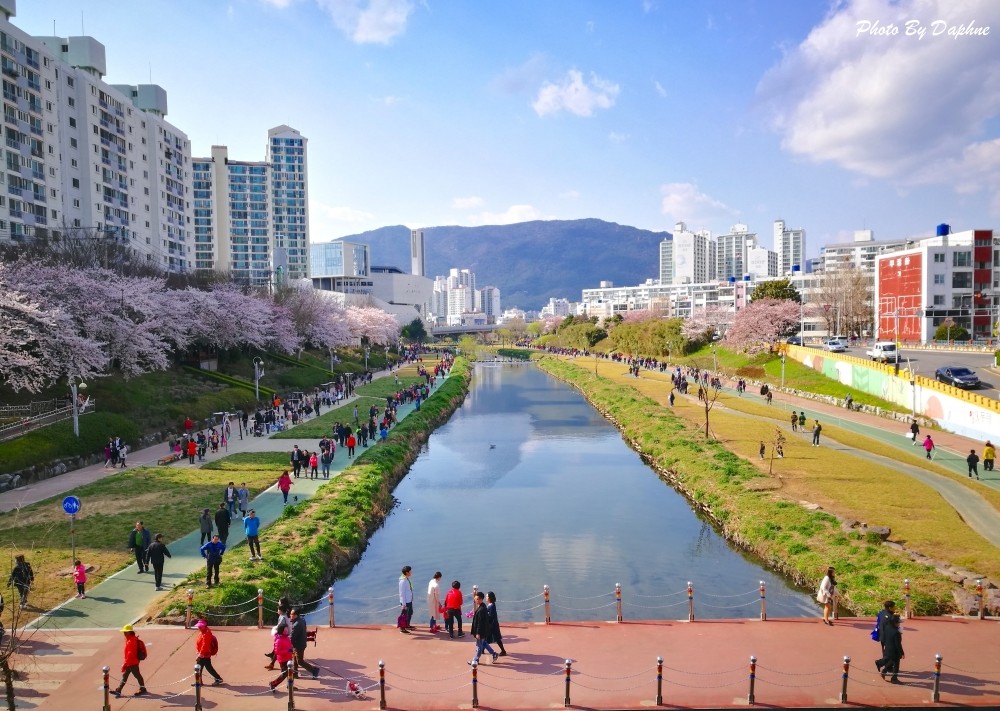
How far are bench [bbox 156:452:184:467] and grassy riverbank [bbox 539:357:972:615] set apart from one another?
69.9ft

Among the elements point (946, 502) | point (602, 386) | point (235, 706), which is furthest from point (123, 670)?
point (602, 386)

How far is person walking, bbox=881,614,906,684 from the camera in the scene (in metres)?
10.7

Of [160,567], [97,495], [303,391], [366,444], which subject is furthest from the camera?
[303,391]

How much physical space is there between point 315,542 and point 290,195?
449ft

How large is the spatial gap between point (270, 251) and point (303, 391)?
8870cm

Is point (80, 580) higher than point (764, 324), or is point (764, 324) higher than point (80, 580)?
point (764, 324)

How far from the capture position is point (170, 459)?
28.5 m

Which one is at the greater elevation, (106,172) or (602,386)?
(106,172)

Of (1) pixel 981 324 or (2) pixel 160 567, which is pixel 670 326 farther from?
(2) pixel 160 567

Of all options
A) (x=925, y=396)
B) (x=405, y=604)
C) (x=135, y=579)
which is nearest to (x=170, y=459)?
(x=135, y=579)

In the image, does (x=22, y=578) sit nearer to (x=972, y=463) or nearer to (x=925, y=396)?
(x=972, y=463)

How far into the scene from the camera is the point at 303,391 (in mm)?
53312

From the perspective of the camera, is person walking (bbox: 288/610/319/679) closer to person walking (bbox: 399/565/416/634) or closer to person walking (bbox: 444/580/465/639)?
person walking (bbox: 399/565/416/634)

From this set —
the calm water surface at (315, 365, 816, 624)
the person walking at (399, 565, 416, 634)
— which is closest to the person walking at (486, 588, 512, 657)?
the person walking at (399, 565, 416, 634)
